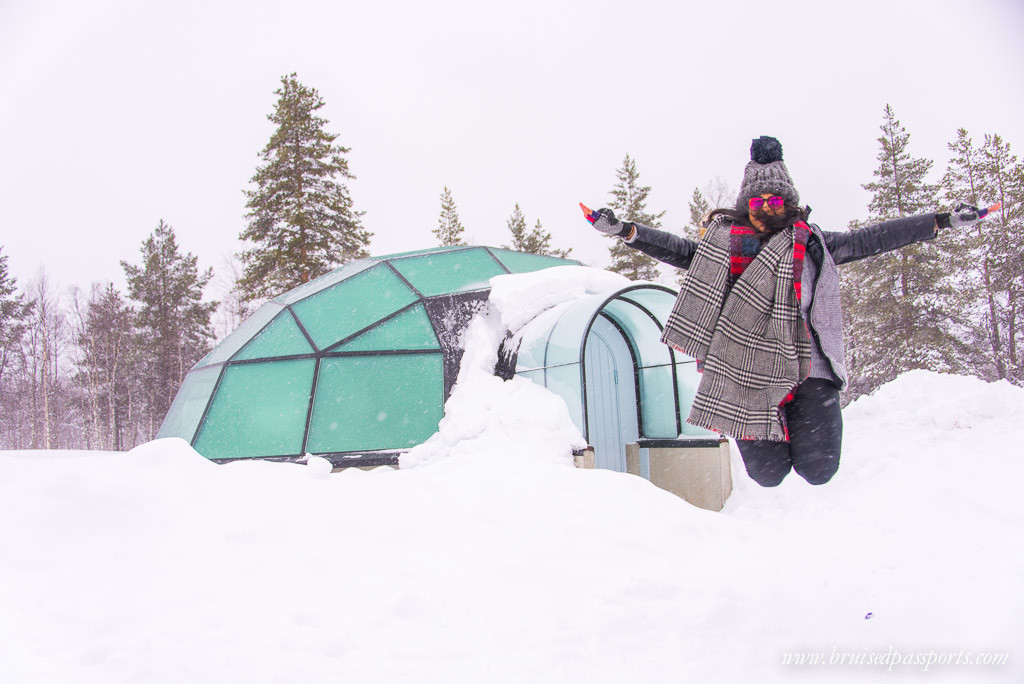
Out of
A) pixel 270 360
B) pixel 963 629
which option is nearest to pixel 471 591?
pixel 963 629

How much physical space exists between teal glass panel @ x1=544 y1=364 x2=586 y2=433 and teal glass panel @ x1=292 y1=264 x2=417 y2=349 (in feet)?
8.12

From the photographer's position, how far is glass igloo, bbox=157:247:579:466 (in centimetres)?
709

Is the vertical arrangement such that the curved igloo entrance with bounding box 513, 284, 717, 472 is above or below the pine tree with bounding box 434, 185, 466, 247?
below

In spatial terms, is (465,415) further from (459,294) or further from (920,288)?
(920,288)

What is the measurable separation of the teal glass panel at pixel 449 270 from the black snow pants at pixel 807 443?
18.4 ft

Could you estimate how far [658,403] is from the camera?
7.95 m

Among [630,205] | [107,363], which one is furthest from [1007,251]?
[107,363]

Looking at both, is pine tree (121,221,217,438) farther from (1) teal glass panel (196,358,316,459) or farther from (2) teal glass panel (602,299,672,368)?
(2) teal glass panel (602,299,672,368)

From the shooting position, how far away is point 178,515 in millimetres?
2832

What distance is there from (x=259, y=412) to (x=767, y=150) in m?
6.57

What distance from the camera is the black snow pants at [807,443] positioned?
292 centimetres

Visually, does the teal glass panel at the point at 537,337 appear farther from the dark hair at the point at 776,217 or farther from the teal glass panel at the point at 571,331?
the dark hair at the point at 776,217

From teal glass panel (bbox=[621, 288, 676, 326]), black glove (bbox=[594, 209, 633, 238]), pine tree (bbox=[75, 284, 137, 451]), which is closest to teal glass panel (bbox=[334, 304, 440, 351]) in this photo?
teal glass panel (bbox=[621, 288, 676, 326])

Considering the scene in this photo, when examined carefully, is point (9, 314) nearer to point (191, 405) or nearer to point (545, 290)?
point (191, 405)
